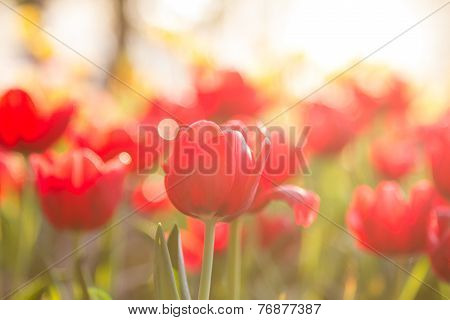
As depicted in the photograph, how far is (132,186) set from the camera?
41.9 inches

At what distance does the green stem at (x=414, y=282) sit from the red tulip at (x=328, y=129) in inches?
9.7

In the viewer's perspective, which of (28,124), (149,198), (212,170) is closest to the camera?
(212,170)

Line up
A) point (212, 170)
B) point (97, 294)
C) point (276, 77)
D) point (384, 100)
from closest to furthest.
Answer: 1. point (212, 170)
2. point (97, 294)
3. point (384, 100)
4. point (276, 77)

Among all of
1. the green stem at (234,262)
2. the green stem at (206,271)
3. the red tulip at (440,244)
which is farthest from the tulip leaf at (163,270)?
the red tulip at (440,244)

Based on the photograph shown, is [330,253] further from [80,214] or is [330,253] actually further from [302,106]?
[80,214]

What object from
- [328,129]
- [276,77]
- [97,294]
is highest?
[276,77]

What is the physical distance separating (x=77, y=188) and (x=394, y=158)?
44cm

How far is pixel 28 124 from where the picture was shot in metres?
0.70

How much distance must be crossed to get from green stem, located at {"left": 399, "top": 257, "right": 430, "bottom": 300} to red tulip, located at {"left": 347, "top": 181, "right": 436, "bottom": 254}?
0.04 meters

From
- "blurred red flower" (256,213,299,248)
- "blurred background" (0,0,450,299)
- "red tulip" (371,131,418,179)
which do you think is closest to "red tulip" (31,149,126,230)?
"blurred background" (0,0,450,299)

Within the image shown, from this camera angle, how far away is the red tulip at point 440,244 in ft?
1.87

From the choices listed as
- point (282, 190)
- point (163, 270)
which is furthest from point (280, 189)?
point (163, 270)

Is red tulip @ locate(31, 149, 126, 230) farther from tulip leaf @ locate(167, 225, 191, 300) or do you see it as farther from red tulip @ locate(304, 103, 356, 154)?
red tulip @ locate(304, 103, 356, 154)

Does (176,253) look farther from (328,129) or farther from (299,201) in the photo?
(328,129)
